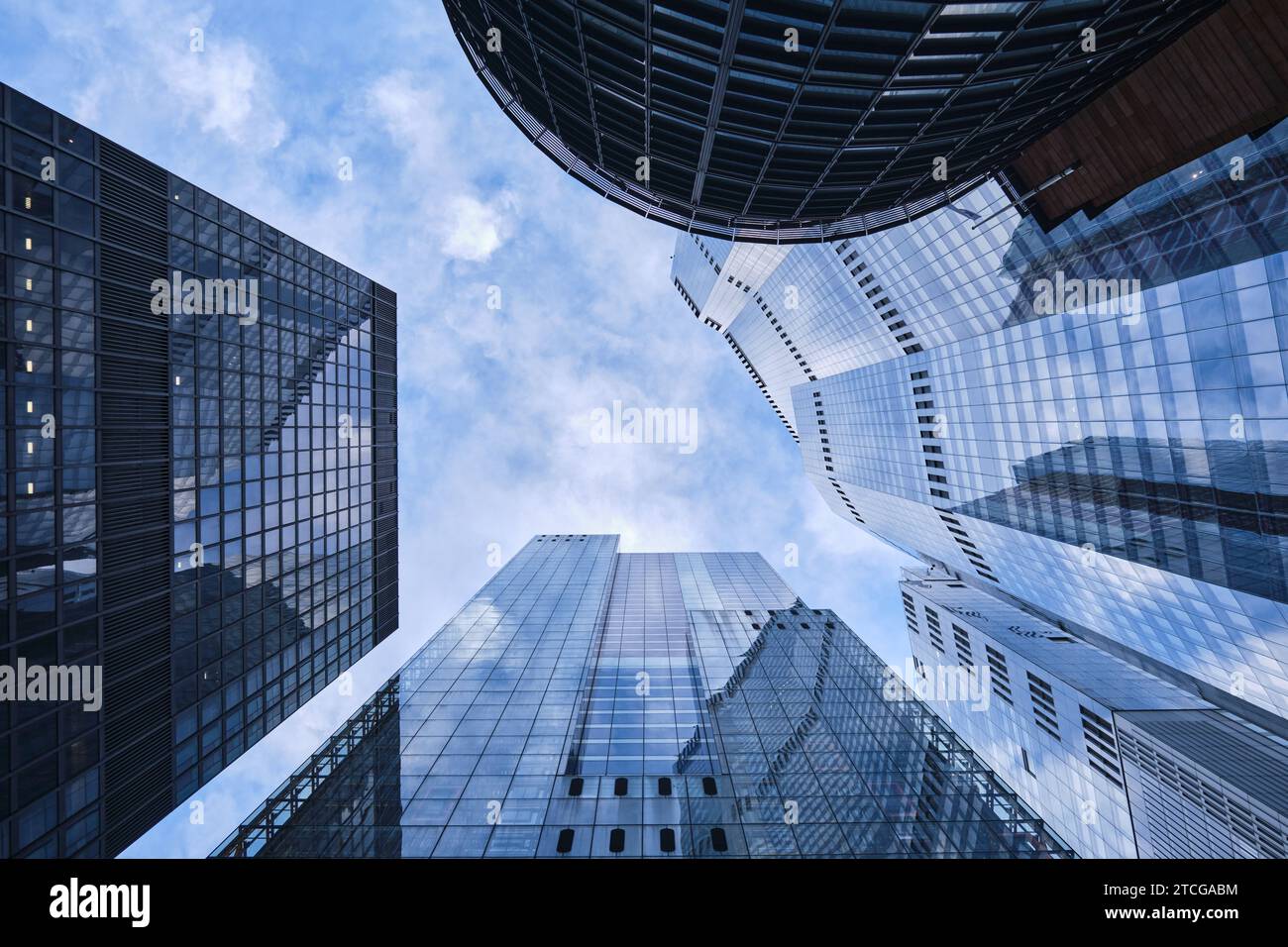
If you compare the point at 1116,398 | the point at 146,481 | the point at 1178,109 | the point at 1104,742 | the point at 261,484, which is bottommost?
the point at 1104,742

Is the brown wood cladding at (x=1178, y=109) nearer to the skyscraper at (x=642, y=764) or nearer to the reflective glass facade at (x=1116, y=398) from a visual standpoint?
the reflective glass facade at (x=1116, y=398)

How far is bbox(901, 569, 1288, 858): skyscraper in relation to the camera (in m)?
42.2

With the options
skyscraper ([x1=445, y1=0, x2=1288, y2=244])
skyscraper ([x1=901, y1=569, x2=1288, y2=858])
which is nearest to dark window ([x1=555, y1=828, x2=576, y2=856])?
skyscraper ([x1=445, y1=0, x2=1288, y2=244])

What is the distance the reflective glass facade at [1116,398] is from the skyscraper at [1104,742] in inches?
282

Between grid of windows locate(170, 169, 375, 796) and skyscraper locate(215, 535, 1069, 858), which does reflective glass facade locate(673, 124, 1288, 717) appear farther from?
grid of windows locate(170, 169, 375, 796)

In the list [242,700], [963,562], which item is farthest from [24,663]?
[963,562]

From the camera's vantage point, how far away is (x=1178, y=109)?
25750 millimetres

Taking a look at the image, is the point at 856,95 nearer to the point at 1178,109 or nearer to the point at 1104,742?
the point at 1178,109

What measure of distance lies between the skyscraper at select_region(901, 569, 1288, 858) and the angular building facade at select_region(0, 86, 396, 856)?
220ft

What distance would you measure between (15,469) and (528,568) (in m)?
47.8

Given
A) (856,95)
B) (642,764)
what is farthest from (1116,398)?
(642,764)

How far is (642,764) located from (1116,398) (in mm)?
37553
